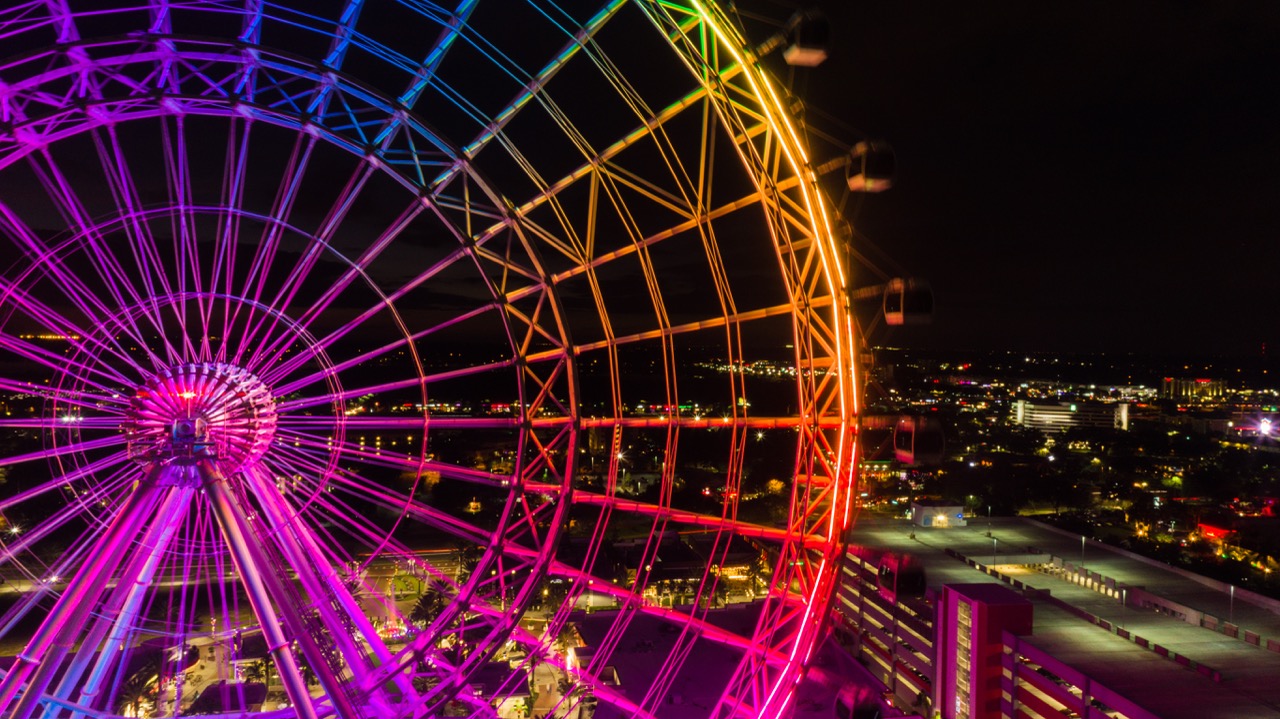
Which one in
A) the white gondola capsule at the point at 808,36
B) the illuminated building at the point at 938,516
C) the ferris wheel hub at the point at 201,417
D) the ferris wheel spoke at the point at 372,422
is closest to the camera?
the ferris wheel hub at the point at 201,417

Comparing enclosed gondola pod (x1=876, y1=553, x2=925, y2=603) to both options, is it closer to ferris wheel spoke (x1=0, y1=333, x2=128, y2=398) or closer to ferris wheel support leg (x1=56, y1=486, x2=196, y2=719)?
ferris wheel support leg (x1=56, y1=486, x2=196, y2=719)

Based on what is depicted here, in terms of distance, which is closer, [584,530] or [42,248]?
[42,248]

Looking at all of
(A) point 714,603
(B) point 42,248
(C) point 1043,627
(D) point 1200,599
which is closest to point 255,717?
(B) point 42,248

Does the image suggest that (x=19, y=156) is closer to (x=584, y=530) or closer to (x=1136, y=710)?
(x=1136, y=710)

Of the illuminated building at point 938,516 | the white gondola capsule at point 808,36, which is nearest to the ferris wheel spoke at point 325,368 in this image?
the white gondola capsule at point 808,36

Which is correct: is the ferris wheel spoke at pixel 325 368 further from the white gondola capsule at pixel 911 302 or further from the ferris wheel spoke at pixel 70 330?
the white gondola capsule at pixel 911 302

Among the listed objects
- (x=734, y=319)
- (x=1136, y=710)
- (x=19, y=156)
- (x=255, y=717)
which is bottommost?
(x=1136, y=710)

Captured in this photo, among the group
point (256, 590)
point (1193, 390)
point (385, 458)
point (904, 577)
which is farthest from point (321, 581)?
point (1193, 390)
